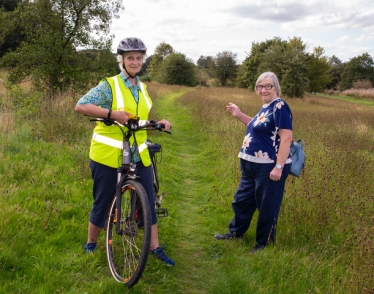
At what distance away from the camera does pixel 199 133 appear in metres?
11.2

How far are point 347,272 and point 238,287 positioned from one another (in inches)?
42.2

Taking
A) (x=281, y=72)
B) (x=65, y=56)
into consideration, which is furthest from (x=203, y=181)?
(x=281, y=72)

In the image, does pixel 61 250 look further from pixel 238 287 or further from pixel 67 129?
pixel 67 129

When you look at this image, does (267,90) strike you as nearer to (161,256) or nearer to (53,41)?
(161,256)

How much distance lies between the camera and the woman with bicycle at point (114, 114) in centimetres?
313

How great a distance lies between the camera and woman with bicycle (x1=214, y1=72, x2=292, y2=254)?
369cm

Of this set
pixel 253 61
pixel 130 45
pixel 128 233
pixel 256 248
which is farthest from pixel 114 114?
pixel 253 61

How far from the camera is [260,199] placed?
405 centimetres

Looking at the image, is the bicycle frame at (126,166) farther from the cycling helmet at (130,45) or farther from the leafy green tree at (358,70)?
the leafy green tree at (358,70)

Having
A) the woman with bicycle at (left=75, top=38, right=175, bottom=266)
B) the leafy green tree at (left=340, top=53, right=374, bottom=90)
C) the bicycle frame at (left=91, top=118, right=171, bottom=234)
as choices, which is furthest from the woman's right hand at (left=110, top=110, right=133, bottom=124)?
the leafy green tree at (left=340, top=53, right=374, bottom=90)

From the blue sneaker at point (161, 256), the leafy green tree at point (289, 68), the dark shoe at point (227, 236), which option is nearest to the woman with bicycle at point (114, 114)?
the blue sneaker at point (161, 256)

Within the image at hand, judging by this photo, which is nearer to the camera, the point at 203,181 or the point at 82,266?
the point at 82,266

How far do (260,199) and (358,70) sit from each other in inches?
2919

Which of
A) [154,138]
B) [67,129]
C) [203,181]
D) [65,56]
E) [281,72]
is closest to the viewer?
[203,181]
